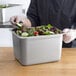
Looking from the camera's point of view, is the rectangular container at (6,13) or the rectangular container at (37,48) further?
the rectangular container at (6,13)

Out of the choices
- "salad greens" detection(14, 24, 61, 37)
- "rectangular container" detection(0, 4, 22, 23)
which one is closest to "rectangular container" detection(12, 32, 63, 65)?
"salad greens" detection(14, 24, 61, 37)

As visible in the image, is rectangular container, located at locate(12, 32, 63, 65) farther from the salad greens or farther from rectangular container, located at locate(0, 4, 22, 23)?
rectangular container, located at locate(0, 4, 22, 23)

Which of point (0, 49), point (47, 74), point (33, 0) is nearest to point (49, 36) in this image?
point (47, 74)

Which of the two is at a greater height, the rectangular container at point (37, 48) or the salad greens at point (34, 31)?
the salad greens at point (34, 31)

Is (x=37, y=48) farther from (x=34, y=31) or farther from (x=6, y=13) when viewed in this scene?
(x=6, y=13)

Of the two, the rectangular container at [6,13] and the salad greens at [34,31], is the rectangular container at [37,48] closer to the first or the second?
the salad greens at [34,31]

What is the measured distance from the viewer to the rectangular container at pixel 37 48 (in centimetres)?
99

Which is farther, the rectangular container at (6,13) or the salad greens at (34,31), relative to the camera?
the rectangular container at (6,13)

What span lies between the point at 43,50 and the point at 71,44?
0.59 meters

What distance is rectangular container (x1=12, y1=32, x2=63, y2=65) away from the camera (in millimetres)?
988

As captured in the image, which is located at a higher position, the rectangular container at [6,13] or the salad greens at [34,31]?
the salad greens at [34,31]

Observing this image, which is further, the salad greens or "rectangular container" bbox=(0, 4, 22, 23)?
"rectangular container" bbox=(0, 4, 22, 23)

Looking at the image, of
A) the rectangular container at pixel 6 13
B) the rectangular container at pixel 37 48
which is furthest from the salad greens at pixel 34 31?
the rectangular container at pixel 6 13

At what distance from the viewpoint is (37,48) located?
1.01 metres
